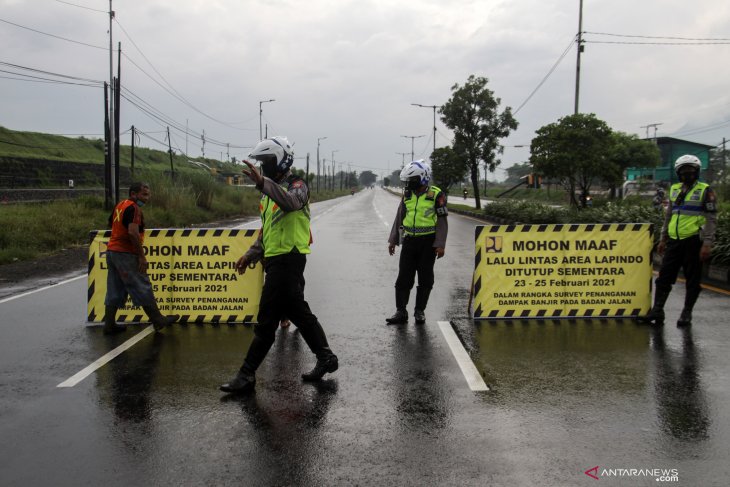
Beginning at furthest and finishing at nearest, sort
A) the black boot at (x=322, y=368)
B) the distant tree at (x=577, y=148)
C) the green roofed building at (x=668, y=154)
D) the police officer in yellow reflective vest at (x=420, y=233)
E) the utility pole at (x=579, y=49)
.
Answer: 1. the green roofed building at (x=668, y=154)
2. the utility pole at (x=579, y=49)
3. the distant tree at (x=577, y=148)
4. the police officer in yellow reflective vest at (x=420, y=233)
5. the black boot at (x=322, y=368)

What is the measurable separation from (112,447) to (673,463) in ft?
10.4

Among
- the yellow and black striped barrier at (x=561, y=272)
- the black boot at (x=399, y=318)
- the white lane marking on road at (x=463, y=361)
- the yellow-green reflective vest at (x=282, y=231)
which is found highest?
the yellow-green reflective vest at (x=282, y=231)

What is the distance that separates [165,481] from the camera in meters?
3.26

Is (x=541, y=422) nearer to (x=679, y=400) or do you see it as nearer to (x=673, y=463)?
(x=673, y=463)

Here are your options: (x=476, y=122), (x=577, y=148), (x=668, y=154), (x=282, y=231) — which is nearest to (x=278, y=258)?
(x=282, y=231)

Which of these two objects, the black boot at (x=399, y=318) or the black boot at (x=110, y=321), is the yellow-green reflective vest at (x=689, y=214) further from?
the black boot at (x=110, y=321)

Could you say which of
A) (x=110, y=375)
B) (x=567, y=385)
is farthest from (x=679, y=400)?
(x=110, y=375)

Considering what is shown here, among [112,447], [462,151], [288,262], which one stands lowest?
[112,447]

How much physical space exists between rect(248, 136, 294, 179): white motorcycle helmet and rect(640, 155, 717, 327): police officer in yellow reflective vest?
417 centimetres

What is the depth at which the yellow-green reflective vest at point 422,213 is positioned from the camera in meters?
6.93

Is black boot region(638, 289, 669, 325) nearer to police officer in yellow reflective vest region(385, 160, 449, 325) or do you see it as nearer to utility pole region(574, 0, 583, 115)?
police officer in yellow reflective vest region(385, 160, 449, 325)

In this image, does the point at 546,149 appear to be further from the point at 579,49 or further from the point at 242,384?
the point at 242,384

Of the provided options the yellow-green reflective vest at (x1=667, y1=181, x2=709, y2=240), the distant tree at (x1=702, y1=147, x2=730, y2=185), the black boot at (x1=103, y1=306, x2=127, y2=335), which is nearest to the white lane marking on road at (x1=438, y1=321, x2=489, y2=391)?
the yellow-green reflective vest at (x1=667, y1=181, x2=709, y2=240)

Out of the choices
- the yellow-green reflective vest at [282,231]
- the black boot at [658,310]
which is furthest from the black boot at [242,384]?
the black boot at [658,310]
